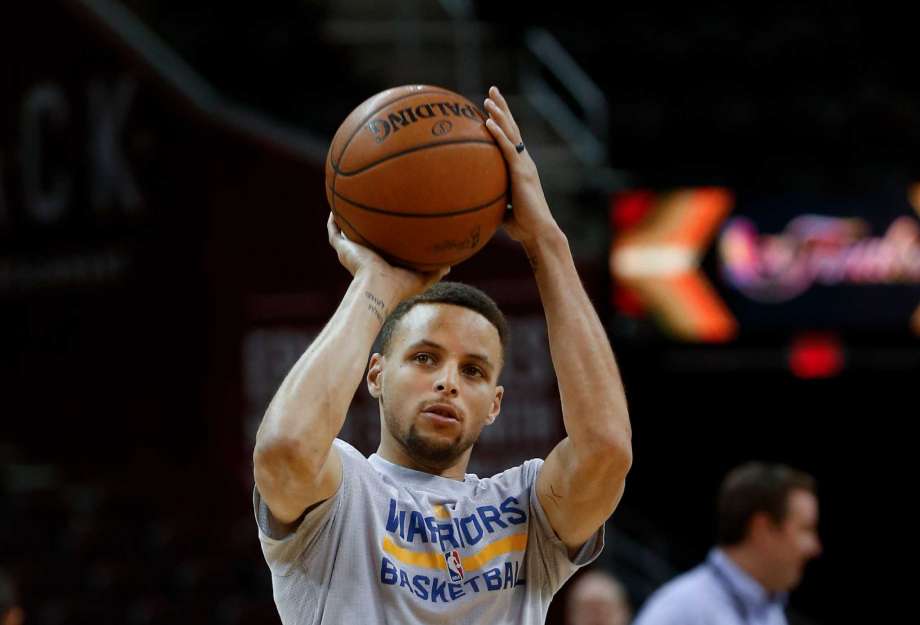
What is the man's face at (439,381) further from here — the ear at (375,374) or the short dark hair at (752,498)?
the short dark hair at (752,498)

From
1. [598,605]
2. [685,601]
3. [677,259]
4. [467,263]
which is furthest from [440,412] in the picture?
[677,259]

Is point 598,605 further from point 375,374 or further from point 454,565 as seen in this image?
point 454,565

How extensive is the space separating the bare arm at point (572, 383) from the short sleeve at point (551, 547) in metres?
0.02

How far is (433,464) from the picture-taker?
333 cm

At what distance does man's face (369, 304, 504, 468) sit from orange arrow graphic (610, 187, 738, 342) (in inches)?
255

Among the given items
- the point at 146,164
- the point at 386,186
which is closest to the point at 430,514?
the point at 386,186

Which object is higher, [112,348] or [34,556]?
[112,348]

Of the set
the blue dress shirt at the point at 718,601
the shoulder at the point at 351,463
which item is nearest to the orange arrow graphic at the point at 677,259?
the blue dress shirt at the point at 718,601

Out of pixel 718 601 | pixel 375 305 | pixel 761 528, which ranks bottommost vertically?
pixel 718 601

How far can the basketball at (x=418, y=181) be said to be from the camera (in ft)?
10.4

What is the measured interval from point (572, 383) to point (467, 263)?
20.5 feet

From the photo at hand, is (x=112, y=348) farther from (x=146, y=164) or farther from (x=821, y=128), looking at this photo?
(x=821, y=128)

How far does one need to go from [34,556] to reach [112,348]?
1829 mm

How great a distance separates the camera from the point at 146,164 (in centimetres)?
1108
